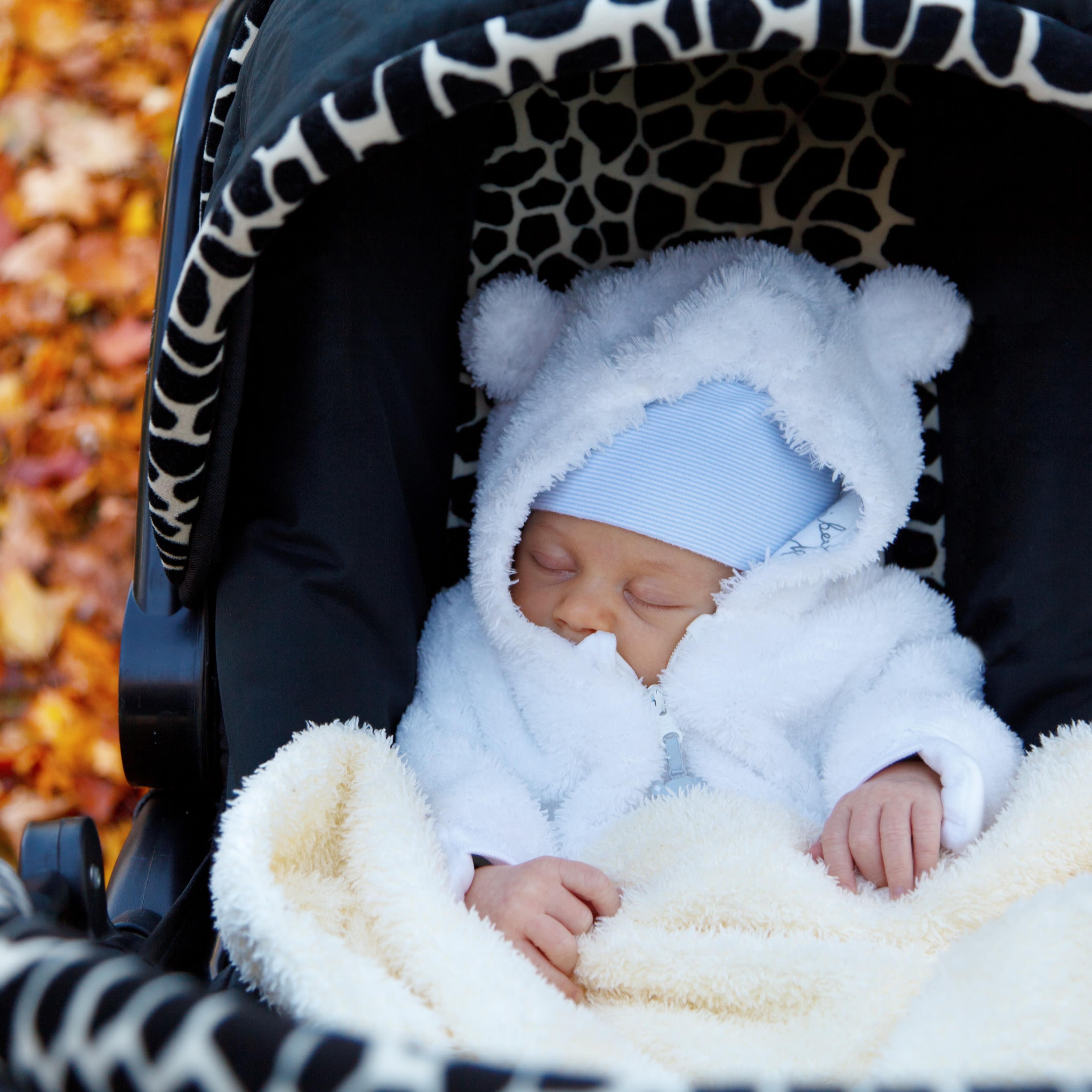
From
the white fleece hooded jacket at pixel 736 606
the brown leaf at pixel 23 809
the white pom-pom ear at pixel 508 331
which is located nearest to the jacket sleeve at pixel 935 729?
the white fleece hooded jacket at pixel 736 606

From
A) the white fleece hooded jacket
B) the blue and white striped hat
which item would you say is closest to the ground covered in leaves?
the white fleece hooded jacket

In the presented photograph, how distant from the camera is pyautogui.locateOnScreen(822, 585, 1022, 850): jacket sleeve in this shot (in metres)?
0.95

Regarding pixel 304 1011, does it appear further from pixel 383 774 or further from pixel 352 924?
pixel 383 774

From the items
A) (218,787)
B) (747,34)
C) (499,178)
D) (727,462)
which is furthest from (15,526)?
(747,34)

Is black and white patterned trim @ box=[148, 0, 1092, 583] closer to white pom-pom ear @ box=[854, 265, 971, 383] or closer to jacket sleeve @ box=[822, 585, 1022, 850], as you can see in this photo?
white pom-pom ear @ box=[854, 265, 971, 383]

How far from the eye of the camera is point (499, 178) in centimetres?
113

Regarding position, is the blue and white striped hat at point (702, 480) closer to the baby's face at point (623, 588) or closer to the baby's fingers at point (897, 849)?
the baby's face at point (623, 588)

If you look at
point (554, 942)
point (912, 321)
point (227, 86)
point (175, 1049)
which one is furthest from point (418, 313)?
point (175, 1049)

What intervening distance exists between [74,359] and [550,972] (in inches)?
65.8

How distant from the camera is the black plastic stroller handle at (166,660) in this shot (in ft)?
3.21

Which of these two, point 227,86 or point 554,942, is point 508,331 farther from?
point 554,942

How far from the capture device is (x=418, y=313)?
3.55 feet

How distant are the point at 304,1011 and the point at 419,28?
637mm

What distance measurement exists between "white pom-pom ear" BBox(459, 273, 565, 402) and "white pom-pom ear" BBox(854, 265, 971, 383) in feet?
1.12
